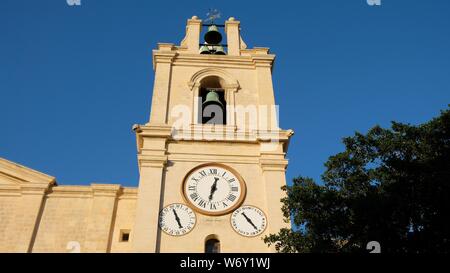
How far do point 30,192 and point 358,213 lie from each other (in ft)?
36.6

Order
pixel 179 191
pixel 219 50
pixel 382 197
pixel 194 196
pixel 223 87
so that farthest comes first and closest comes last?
pixel 219 50 → pixel 223 87 → pixel 179 191 → pixel 194 196 → pixel 382 197

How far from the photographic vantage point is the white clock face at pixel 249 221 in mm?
16484

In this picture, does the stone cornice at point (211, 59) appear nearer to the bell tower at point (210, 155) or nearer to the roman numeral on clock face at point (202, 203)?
the bell tower at point (210, 155)

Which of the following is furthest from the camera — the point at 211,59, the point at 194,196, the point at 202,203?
the point at 211,59

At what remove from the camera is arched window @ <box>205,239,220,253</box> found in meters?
16.2

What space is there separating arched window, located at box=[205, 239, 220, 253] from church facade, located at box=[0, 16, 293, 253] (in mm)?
28

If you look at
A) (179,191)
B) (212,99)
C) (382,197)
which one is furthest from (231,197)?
(382,197)

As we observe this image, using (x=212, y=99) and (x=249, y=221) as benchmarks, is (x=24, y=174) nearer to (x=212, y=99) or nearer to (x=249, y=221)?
(x=212, y=99)

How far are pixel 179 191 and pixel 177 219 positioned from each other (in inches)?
40.4

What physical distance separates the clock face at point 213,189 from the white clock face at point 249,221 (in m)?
0.27

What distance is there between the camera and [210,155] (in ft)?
60.5

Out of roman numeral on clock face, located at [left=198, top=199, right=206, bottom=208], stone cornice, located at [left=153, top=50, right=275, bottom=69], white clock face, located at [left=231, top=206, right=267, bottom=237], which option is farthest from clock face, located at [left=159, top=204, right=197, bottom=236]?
stone cornice, located at [left=153, top=50, right=275, bottom=69]

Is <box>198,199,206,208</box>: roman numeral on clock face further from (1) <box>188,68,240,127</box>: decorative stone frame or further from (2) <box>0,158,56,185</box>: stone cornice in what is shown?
(2) <box>0,158,56,185</box>: stone cornice

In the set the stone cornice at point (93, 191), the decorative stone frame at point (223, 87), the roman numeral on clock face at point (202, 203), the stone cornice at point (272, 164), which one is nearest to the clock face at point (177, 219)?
the roman numeral on clock face at point (202, 203)
